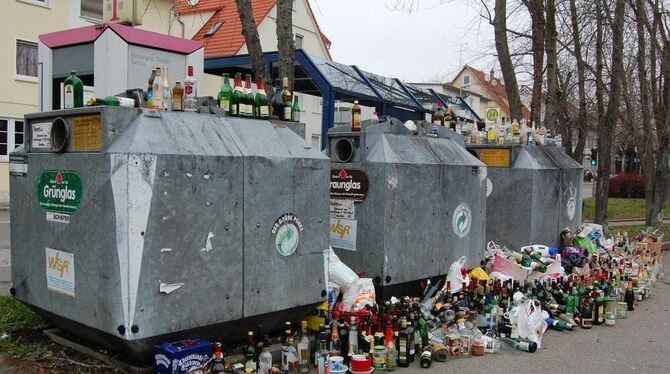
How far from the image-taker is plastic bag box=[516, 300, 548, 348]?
5.63 m

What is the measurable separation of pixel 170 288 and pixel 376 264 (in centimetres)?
252

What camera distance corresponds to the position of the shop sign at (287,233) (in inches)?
186

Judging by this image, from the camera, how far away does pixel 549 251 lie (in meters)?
8.07

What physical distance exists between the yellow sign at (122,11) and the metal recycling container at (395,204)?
2.40 m

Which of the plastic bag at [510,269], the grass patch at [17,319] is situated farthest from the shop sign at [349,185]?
the grass patch at [17,319]

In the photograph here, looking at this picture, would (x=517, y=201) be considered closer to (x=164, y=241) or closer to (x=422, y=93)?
(x=422, y=93)

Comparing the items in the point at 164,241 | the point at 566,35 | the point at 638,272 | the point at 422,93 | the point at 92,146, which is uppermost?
the point at 566,35

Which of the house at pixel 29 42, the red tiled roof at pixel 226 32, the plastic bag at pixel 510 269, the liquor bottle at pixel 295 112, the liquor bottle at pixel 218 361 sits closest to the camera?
the liquor bottle at pixel 218 361

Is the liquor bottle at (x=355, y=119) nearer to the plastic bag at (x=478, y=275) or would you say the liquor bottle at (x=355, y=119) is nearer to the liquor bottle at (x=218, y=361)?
the plastic bag at (x=478, y=275)

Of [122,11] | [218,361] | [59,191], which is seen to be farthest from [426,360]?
[122,11]

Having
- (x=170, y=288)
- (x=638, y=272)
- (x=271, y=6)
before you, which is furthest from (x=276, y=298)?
(x=271, y=6)

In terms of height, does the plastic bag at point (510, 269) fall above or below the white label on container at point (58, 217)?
below

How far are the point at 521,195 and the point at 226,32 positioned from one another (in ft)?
58.4

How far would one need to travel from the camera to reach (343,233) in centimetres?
631
